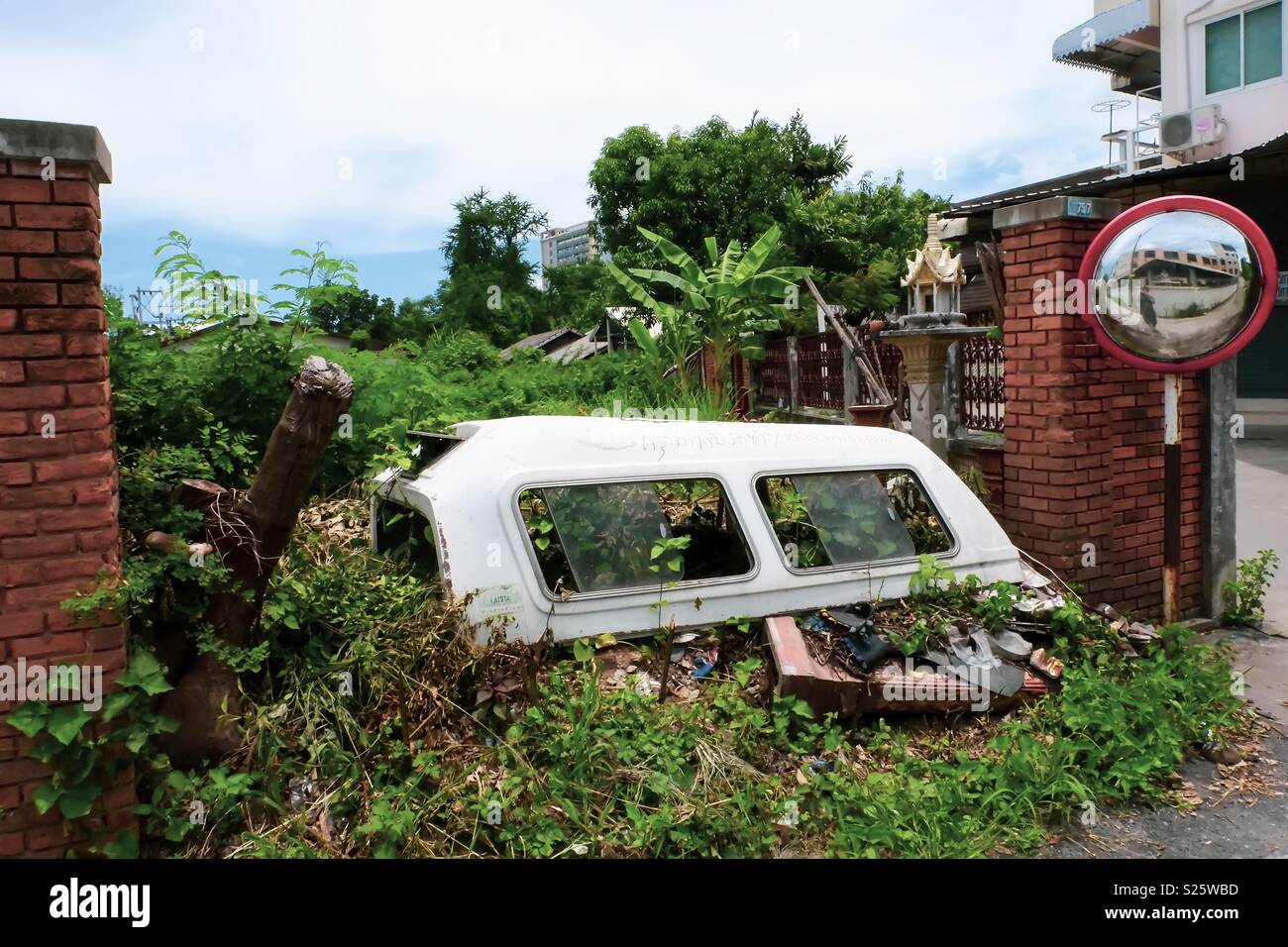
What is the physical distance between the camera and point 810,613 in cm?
469

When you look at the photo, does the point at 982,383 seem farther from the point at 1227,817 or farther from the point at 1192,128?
the point at 1192,128

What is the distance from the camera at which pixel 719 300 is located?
12875 mm

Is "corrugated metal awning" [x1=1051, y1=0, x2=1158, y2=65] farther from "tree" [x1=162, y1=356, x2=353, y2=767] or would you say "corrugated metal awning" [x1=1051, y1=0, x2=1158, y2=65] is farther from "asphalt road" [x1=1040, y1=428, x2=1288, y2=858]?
"tree" [x1=162, y1=356, x2=353, y2=767]

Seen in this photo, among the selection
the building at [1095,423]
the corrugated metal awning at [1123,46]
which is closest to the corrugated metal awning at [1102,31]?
the corrugated metal awning at [1123,46]

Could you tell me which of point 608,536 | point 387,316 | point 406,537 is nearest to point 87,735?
point 406,537

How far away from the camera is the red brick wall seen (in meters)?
6.06

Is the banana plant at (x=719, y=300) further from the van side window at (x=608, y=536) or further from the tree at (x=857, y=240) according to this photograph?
the van side window at (x=608, y=536)

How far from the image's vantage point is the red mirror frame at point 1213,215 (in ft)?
15.2

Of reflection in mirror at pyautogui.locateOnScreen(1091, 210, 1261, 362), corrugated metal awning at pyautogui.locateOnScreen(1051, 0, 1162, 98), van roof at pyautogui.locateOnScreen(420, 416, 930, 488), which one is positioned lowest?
van roof at pyautogui.locateOnScreen(420, 416, 930, 488)

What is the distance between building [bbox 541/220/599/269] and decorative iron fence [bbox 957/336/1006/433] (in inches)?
1745

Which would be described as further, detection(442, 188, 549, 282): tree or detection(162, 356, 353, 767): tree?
detection(442, 188, 549, 282): tree

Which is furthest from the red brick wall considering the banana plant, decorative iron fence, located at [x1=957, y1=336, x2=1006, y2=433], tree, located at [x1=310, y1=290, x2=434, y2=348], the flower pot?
tree, located at [x1=310, y1=290, x2=434, y2=348]

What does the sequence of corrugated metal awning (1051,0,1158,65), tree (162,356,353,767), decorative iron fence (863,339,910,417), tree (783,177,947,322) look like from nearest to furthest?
tree (162,356,353,767) → decorative iron fence (863,339,910,417) → tree (783,177,947,322) → corrugated metal awning (1051,0,1158,65)
